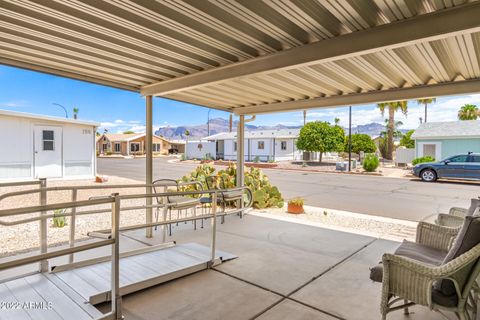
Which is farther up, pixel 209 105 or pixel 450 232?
pixel 209 105

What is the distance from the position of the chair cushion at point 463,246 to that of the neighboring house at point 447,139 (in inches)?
747

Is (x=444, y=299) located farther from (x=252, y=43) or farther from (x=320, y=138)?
(x=320, y=138)

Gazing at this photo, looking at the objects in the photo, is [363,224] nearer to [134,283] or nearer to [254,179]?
[254,179]

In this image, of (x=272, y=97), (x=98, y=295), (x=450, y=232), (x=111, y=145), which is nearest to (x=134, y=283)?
(x=98, y=295)

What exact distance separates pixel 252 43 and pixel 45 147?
475 inches

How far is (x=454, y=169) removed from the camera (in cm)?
1361

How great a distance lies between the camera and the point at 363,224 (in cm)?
620

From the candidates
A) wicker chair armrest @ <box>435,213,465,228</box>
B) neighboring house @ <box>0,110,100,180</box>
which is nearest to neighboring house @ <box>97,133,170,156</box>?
neighboring house @ <box>0,110,100,180</box>

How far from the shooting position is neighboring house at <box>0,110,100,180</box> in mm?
11211

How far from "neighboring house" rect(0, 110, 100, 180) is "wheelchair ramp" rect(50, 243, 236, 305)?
34.3ft

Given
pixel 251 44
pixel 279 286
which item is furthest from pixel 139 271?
pixel 251 44

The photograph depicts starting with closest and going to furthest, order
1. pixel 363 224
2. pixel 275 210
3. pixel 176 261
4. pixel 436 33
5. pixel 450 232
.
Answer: pixel 436 33, pixel 450 232, pixel 176 261, pixel 363 224, pixel 275 210

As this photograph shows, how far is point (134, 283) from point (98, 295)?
14.8 inches

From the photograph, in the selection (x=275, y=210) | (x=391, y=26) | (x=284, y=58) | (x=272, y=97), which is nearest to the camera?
(x=391, y=26)
